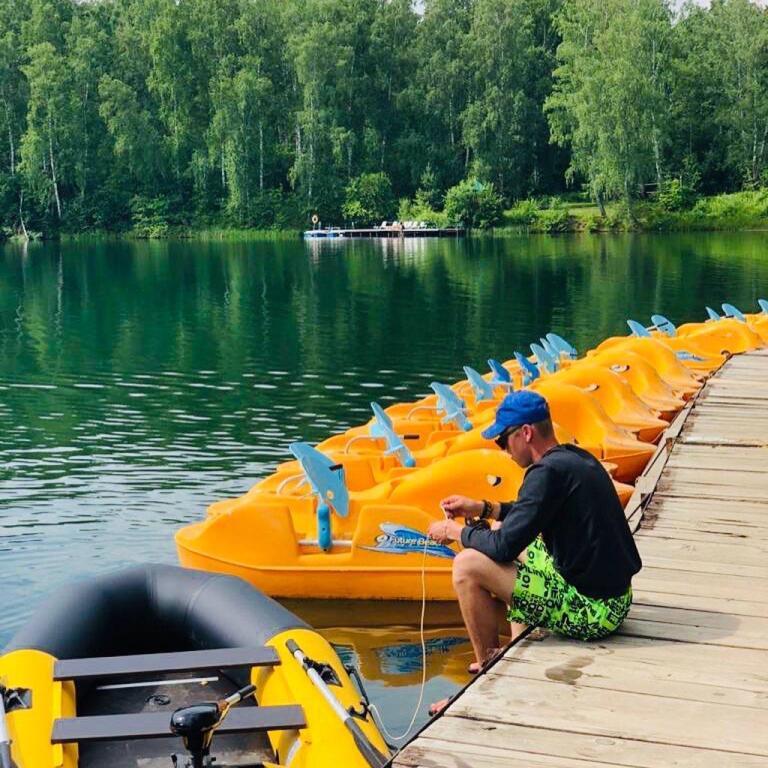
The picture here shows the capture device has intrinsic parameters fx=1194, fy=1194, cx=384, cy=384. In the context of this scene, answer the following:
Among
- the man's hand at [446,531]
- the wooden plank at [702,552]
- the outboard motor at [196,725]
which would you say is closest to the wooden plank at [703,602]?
Result: the wooden plank at [702,552]

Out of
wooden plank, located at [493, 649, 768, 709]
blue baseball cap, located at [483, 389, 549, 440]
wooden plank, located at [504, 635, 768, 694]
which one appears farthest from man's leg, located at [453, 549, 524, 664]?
blue baseball cap, located at [483, 389, 549, 440]

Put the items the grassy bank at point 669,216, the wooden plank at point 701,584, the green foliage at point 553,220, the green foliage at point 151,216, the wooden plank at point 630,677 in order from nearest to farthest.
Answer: the wooden plank at point 630,677 < the wooden plank at point 701,584 < the grassy bank at point 669,216 < the green foliage at point 553,220 < the green foliage at point 151,216

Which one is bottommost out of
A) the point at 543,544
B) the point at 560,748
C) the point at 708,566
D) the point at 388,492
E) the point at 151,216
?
the point at 388,492

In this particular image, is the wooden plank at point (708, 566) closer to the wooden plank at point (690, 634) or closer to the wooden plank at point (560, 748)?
the wooden plank at point (690, 634)

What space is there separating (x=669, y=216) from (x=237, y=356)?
46.0 m

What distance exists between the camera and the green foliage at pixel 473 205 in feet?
226

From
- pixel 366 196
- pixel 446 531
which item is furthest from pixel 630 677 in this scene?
pixel 366 196

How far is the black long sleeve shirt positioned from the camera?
210 inches

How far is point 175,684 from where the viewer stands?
20.7 feet

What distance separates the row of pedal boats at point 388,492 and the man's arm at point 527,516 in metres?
2.01

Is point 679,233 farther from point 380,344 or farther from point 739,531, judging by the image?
point 739,531

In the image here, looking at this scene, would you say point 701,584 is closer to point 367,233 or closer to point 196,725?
point 196,725

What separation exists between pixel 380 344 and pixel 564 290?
43.1ft

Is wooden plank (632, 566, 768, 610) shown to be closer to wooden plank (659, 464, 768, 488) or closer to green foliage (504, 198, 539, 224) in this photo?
wooden plank (659, 464, 768, 488)
